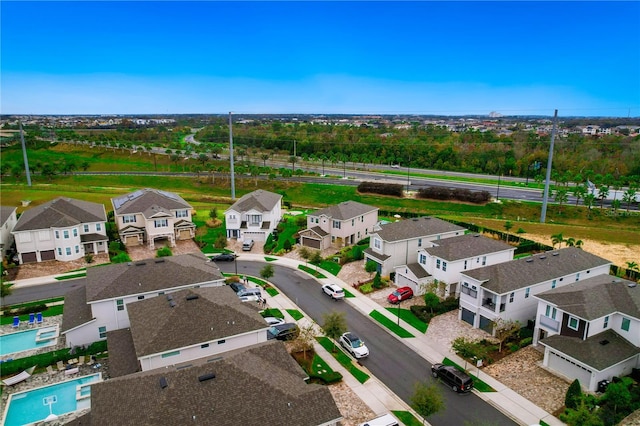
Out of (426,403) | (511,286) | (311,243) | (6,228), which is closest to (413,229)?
(311,243)

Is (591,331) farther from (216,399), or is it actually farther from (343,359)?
(216,399)

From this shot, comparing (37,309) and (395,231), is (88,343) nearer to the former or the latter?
(37,309)

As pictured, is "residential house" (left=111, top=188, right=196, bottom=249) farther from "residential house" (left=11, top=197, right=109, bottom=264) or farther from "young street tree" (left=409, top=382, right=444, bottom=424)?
"young street tree" (left=409, top=382, right=444, bottom=424)

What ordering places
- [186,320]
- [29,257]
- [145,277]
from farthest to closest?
[29,257] < [145,277] < [186,320]

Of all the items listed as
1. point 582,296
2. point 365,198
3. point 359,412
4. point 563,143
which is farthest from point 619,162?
point 359,412

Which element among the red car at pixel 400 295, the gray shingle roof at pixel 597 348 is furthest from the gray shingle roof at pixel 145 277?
the gray shingle roof at pixel 597 348

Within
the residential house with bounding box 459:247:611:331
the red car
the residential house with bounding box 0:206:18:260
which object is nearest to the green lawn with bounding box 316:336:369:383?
the red car
